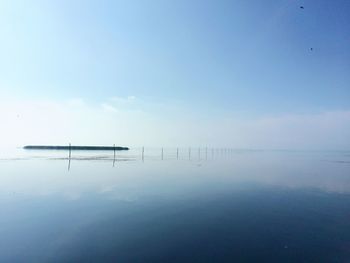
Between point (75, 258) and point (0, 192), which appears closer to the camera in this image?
point (75, 258)

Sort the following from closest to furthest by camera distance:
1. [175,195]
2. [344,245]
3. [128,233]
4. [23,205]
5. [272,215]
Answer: [344,245] < [128,233] < [272,215] < [23,205] < [175,195]

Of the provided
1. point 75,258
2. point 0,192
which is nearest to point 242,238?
point 75,258

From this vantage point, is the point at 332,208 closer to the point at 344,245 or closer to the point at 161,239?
the point at 344,245

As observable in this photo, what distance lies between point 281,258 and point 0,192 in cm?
2167

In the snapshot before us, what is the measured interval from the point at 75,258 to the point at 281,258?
24.4 ft

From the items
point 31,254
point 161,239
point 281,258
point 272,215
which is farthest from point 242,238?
point 31,254

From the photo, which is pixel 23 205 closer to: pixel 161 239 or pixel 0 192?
pixel 0 192

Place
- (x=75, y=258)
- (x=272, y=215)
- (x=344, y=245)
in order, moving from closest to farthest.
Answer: (x=75, y=258), (x=344, y=245), (x=272, y=215)

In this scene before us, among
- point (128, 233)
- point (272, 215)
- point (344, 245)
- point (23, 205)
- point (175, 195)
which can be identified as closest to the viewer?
point (344, 245)

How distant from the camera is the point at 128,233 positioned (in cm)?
1166

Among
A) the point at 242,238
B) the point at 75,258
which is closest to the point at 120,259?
the point at 75,258

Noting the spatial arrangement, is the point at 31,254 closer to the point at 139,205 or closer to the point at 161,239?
the point at 161,239

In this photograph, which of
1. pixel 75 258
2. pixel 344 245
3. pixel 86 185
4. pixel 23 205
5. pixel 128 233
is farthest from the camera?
pixel 86 185

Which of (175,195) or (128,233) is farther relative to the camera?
Result: (175,195)
